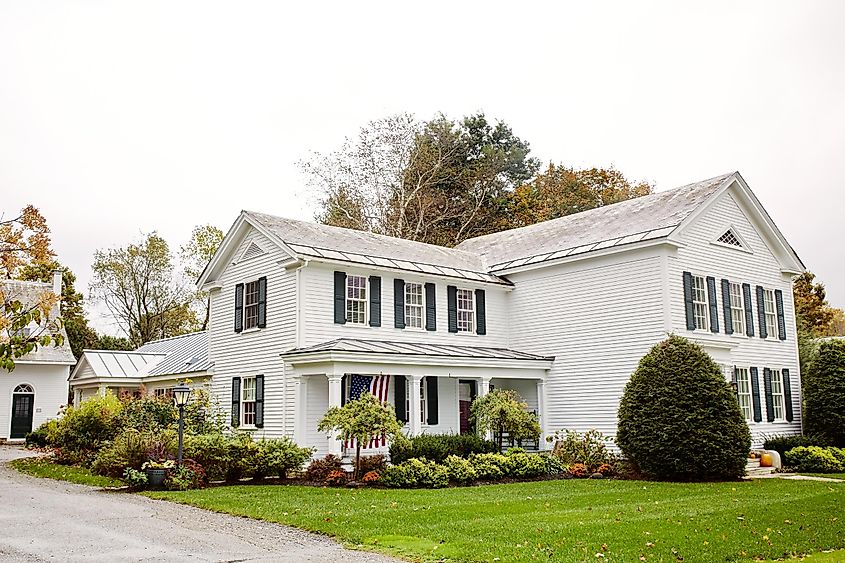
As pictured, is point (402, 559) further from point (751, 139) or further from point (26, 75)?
point (751, 139)

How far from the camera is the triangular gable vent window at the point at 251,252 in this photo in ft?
76.4


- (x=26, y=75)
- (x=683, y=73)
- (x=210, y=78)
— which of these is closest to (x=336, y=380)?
(x=210, y=78)

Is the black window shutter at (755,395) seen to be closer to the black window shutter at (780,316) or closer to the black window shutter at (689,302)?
the black window shutter at (780,316)

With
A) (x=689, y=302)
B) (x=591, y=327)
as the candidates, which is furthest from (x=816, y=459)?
(x=591, y=327)

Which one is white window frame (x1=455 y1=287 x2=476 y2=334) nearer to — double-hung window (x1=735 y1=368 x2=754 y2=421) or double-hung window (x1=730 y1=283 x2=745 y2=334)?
double-hung window (x1=730 y1=283 x2=745 y2=334)

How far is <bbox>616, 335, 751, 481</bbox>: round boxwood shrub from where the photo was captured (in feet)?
58.4

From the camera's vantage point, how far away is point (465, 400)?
25281 millimetres

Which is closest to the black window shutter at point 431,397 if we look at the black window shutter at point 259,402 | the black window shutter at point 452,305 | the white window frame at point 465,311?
the black window shutter at point 452,305

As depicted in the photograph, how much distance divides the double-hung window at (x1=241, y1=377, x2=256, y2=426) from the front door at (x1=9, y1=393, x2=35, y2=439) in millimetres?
15783

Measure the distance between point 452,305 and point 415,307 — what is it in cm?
150

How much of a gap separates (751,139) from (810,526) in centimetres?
1169

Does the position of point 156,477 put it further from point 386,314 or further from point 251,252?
point 251,252

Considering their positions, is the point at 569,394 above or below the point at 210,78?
below

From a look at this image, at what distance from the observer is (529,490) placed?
16.1 metres
